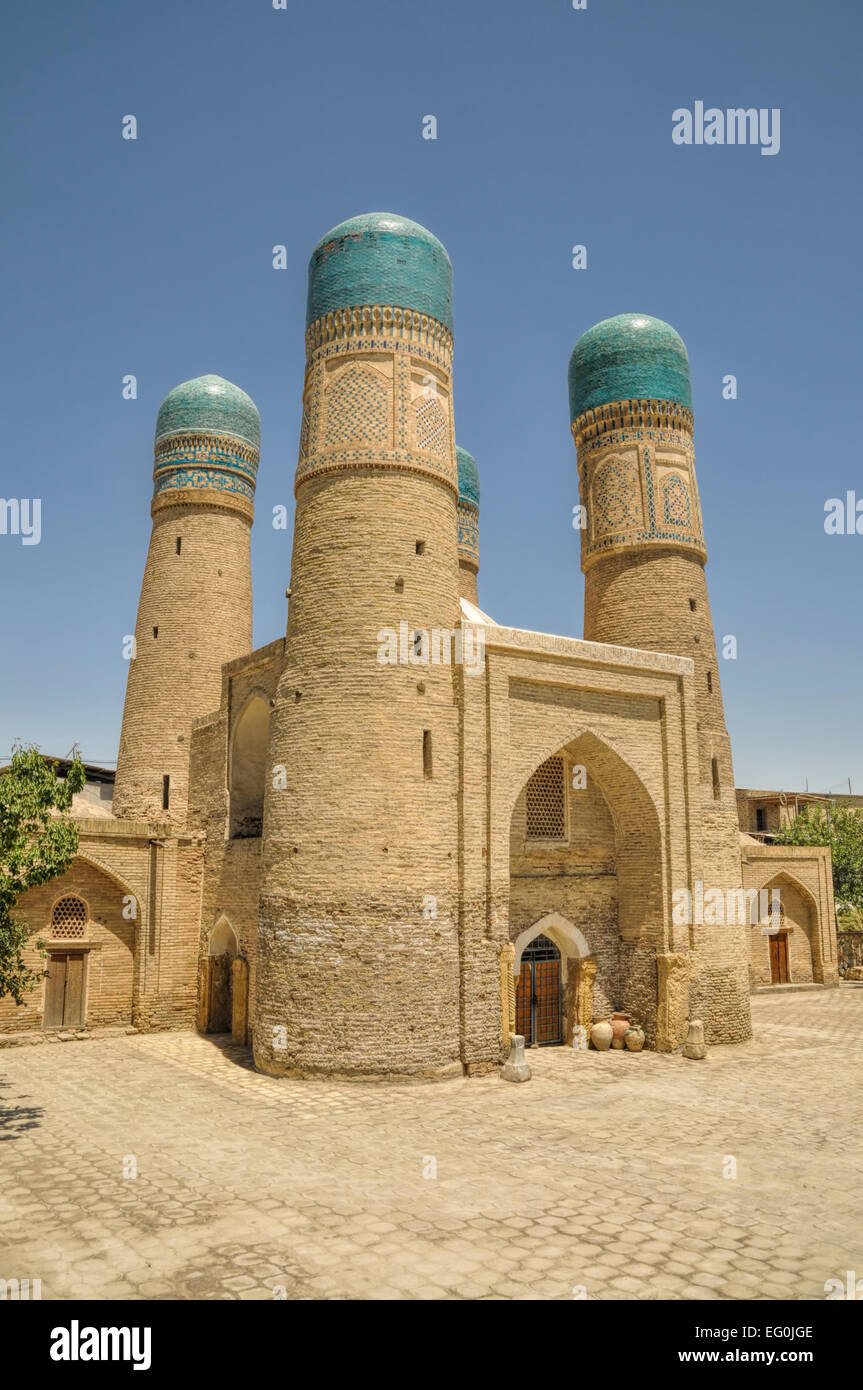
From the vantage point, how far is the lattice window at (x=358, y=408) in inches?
631

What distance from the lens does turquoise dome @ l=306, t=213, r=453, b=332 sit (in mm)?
16453

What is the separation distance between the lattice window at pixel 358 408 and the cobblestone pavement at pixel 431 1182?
10.3m

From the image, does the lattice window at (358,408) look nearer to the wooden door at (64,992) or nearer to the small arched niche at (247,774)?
the small arched niche at (247,774)

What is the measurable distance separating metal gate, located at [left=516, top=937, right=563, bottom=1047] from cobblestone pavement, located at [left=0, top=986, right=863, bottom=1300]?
64.5 inches

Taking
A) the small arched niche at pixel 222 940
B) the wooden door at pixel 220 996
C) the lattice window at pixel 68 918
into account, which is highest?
the lattice window at pixel 68 918

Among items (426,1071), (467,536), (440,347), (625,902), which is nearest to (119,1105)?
(426,1071)

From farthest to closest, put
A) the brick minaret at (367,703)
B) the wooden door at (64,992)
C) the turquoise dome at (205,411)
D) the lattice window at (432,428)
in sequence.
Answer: the turquoise dome at (205,411), the wooden door at (64,992), the lattice window at (432,428), the brick minaret at (367,703)

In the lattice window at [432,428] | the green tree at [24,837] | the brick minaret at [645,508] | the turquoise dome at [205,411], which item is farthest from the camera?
the turquoise dome at [205,411]

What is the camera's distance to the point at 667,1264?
7.50 m

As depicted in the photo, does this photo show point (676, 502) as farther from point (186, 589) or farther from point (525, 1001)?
point (186, 589)

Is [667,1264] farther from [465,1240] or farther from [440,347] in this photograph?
[440,347]

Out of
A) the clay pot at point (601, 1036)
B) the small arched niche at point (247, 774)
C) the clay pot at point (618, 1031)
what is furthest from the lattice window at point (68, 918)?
the clay pot at point (618, 1031)

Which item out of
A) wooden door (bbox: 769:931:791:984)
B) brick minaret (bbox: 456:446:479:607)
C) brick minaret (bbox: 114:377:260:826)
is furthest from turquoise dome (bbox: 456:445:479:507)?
wooden door (bbox: 769:931:791:984)

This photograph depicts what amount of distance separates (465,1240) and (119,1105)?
22.2 ft
